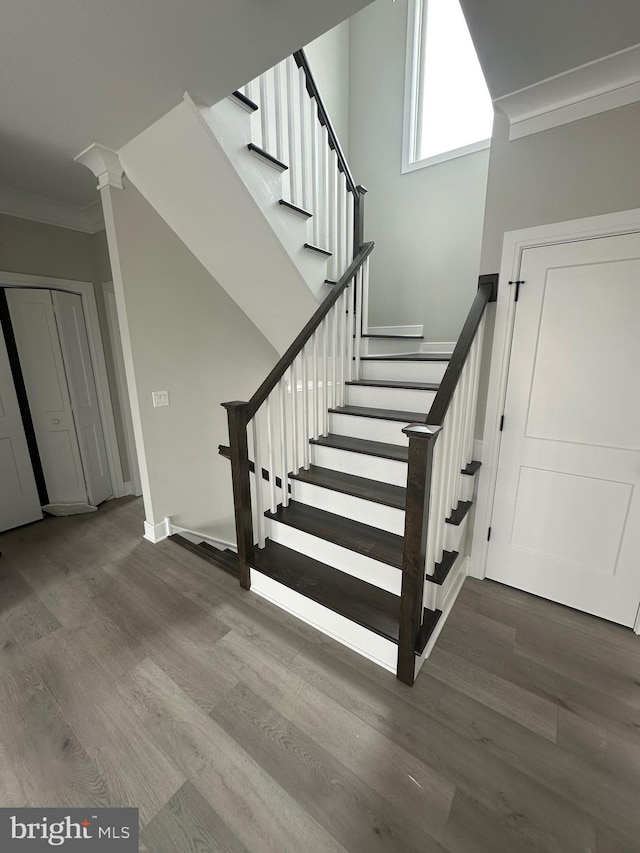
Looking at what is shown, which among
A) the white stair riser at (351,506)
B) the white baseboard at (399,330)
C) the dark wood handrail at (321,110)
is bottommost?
the white stair riser at (351,506)

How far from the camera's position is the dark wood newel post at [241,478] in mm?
1939

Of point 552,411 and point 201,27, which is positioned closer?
point 201,27

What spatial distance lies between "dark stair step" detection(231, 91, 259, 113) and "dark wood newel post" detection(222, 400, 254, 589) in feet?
5.16

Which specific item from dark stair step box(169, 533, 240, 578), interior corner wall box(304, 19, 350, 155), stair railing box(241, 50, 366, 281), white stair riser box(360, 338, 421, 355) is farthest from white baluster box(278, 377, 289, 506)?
interior corner wall box(304, 19, 350, 155)

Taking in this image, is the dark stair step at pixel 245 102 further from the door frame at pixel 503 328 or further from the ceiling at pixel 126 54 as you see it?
the door frame at pixel 503 328

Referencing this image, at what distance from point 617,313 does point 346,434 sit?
1605 mm

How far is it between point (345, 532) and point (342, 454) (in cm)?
52

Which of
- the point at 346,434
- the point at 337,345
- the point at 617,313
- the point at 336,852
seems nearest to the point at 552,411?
the point at 617,313

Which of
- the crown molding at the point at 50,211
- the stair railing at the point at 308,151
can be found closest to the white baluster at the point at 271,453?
the stair railing at the point at 308,151

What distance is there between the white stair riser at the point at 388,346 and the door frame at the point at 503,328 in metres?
1.03

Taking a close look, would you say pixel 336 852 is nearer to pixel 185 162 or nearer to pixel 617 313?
pixel 617 313

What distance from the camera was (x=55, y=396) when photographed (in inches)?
124

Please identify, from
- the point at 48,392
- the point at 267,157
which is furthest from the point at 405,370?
the point at 48,392

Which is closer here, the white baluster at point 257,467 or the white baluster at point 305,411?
the white baluster at point 257,467
